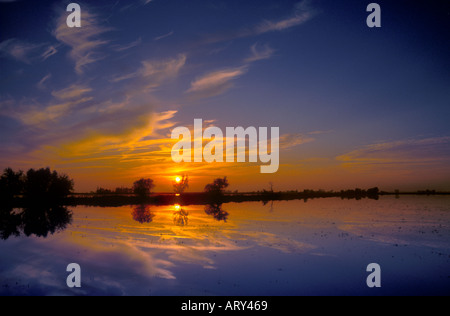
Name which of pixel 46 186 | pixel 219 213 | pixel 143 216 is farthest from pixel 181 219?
pixel 46 186

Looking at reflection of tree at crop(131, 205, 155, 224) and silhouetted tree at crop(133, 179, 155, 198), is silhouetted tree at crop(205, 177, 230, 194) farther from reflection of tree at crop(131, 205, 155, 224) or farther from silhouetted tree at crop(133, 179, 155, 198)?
reflection of tree at crop(131, 205, 155, 224)

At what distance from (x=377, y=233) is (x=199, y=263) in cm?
1926

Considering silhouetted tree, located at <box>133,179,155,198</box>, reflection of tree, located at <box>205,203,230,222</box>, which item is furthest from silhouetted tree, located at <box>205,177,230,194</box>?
reflection of tree, located at <box>205,203,230,222</box>

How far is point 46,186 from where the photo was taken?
103500 millimetres

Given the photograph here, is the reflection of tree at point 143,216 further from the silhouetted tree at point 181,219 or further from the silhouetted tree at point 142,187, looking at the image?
the silhouetted tree at point 142,187

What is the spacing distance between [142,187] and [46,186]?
127 ft

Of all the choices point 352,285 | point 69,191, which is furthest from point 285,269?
point 69,191

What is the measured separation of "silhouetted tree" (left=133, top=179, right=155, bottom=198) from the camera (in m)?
132

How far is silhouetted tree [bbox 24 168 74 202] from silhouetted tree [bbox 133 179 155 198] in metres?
29.9

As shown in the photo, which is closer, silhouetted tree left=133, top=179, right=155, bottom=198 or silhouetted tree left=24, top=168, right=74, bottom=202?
silhouetted tree left=24, top=168, right=74, bottom=202

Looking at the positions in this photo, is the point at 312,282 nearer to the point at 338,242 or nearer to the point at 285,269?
the point at 285,269

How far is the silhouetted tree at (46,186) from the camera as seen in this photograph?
3981 inches

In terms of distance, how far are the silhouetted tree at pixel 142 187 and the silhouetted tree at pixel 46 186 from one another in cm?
2987
